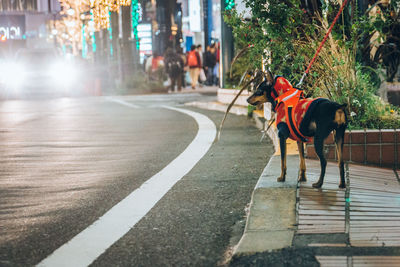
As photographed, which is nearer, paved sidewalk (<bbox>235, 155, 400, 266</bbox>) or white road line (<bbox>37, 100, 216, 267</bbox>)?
paved sidewalk (<bbox>235, 155, 400, 266</bbox>)

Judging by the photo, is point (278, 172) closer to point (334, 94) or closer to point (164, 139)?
point (334, 94)

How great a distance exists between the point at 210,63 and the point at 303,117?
90.9 ft

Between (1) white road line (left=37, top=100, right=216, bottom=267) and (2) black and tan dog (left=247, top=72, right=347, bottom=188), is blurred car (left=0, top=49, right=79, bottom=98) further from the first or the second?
(2) black and tan dog (left=247, top=72, right=347, bottom=188)

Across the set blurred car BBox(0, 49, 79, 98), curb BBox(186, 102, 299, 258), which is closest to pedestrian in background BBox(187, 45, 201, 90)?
blurred car BBox(0, 49, 79, 98)

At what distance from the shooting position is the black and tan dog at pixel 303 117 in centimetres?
520

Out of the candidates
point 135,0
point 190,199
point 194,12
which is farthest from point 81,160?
point 194,12

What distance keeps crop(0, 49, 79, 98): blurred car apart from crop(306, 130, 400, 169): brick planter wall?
21.6 metres

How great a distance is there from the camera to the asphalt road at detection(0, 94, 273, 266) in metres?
4.28

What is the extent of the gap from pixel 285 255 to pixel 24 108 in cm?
1645

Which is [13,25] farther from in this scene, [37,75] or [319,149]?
[319,149]

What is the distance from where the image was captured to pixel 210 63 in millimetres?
32844

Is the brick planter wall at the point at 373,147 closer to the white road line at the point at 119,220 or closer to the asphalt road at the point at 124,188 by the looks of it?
the asphalt road at the point at 124,188

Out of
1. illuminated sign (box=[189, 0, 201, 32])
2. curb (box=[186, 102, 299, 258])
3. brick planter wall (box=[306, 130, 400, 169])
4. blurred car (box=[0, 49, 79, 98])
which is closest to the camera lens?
curb (box=[186, 102, 299, 258])

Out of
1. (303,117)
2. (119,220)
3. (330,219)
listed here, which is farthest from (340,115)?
(119,220)
